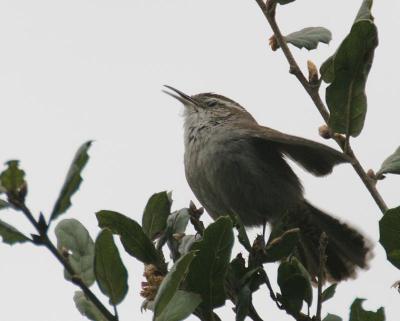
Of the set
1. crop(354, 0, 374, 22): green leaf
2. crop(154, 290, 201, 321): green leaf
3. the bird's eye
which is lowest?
crop(154, 290, 201, 321): green leaf

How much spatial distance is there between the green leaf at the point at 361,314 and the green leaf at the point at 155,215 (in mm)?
851

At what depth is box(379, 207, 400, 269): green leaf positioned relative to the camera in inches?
103

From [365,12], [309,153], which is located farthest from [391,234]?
[309,153]

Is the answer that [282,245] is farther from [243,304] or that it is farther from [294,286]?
[243,304]

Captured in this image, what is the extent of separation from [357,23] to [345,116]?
486mm

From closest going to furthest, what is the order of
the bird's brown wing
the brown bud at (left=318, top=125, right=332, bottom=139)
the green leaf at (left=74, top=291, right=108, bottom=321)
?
the green leaf at (left=74, top=291, right=108, bottom=321)
the brown bud at (left=318, top=125, right=332, bottom=139)
the bird's brown wing

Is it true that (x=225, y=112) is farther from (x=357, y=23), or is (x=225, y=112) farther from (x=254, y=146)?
(x=357, y=23)

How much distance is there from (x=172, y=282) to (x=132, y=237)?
1.86ft

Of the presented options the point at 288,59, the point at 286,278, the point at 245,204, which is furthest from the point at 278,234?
the point at 245,204

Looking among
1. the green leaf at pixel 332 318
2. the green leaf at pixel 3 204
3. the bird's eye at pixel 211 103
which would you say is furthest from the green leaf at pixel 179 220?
the bird's eye at pixel 211 103

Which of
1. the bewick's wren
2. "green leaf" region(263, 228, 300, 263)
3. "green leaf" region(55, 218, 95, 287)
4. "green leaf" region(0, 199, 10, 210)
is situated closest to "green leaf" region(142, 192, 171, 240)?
"green leaf" region(55, 218, 95, 287)

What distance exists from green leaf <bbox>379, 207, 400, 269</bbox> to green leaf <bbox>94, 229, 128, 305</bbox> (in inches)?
39.1

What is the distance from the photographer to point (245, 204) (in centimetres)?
549

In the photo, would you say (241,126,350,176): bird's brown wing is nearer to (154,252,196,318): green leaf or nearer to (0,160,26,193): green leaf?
(154,252,196,318): green leaf
